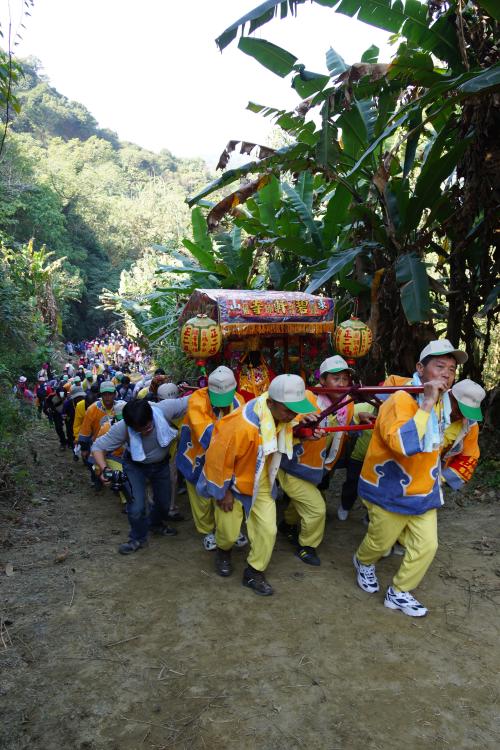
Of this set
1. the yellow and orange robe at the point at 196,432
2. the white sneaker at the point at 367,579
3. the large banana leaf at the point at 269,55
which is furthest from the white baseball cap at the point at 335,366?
the large banana leaf at the point at 269,55

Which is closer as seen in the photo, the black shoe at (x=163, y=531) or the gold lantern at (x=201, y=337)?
the gold lantern at (x=201, y=337)

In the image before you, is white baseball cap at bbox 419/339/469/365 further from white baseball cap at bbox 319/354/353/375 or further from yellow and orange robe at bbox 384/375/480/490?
white baseball cap at bbox 319/354/353/375

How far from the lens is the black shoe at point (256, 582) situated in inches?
148

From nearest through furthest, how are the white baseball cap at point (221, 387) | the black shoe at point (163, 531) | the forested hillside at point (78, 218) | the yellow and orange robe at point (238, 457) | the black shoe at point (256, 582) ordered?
1. the yellow and orange robe at point (238, 457)
2. the black shoe at point (256, 582)
3. the white baseball cap at point (221, 387)
4. the black shoe at point (163, 531)
5. the forested hillside at point (78, 218)

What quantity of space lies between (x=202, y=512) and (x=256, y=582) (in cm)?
97

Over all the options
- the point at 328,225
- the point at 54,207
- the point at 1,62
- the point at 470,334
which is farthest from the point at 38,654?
the point at 54,207

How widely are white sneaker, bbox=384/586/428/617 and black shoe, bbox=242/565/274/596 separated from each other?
2.77 feet

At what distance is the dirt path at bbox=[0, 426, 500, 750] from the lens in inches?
97.6

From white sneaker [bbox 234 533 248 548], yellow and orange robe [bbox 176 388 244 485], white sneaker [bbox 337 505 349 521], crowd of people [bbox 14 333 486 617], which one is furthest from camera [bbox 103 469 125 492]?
white sneaker [bbox 337 505 349 521]

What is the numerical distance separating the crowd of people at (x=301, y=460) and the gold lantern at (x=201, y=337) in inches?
20.5

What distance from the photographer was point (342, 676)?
9.40 ft

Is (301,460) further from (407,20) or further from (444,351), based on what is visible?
(407,20)

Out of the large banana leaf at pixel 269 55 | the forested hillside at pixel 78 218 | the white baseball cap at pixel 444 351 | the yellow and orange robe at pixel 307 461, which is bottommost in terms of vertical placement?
the yellow and orange robe at pixel 307 461

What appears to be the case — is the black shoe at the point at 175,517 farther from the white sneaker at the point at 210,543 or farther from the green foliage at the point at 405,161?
the green foliage at the point at 405,161
